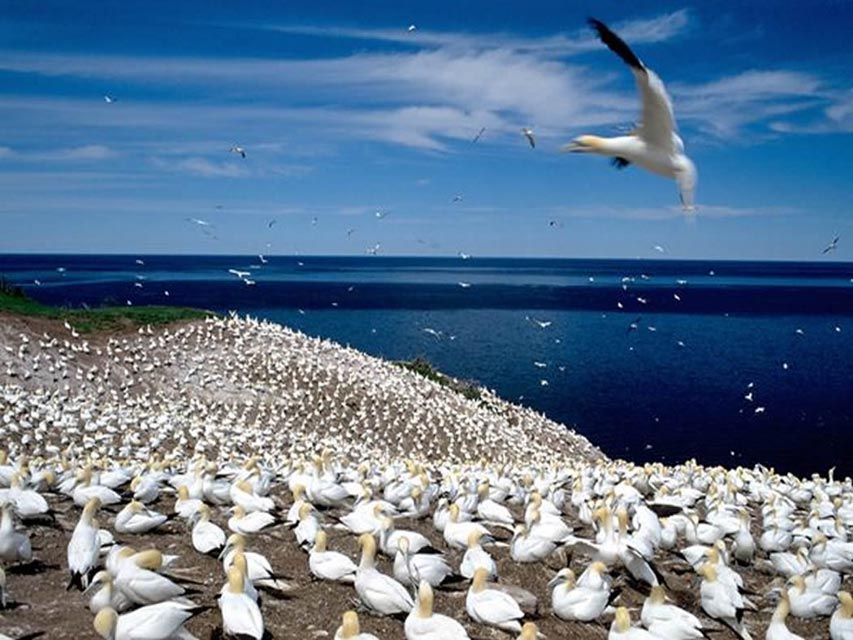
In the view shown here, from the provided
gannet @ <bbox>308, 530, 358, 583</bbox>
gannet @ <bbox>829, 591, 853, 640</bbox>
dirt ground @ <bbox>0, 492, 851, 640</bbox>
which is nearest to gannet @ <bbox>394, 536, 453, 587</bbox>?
→ dirt ground @ <bbox>0, 492, 851, 640</bbox>

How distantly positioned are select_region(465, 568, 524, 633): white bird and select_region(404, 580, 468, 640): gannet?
795 mm

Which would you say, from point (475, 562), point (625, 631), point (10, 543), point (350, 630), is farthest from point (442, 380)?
point (350, 630)

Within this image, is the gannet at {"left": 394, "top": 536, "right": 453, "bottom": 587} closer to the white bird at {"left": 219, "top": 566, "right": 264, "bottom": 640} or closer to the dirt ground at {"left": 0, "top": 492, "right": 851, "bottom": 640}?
the dirt ground at {"left": 0, "top": 492, "right": 851, "bottom": 640}

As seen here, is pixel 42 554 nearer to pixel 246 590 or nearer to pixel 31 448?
pixel 246 590

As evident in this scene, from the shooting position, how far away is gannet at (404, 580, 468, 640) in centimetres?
704

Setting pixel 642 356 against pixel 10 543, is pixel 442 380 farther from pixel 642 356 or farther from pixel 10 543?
pixel 642 356

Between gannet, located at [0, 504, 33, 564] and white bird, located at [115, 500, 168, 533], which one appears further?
white bird, located at [115, 500, 168, 533]

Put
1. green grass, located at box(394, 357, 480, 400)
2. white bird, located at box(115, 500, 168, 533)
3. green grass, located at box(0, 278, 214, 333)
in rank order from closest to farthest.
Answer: white bird, located at box(115, 500, 168, 533) < green grass, located at box(0, 278, 214, 333) < green grass, located at box(394, 357, 480, 400)

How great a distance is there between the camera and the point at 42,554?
920cm

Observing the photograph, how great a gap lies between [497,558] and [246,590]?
11.9 feet

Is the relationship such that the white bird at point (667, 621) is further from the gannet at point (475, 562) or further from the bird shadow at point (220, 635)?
the bird shadow at point (220, 635)

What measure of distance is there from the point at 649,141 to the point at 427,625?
417 centimetres

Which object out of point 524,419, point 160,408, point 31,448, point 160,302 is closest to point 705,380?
point 524,419

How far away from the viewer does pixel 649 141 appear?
6816mm
